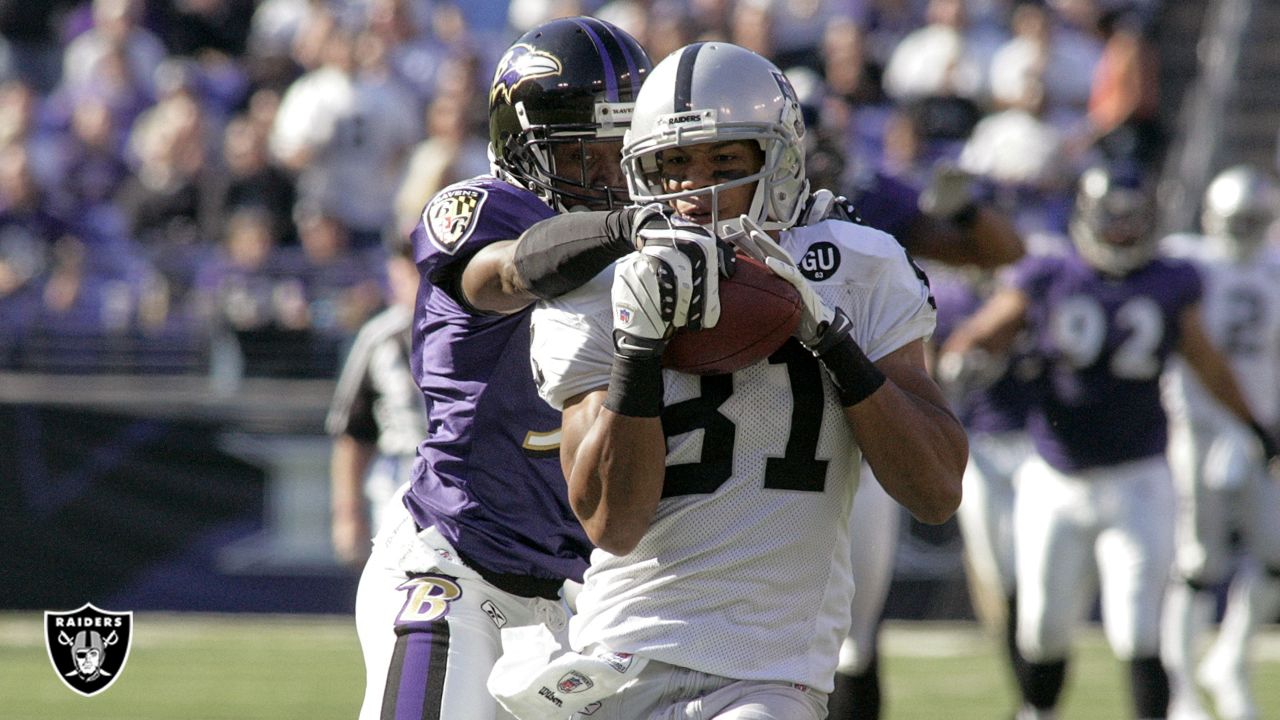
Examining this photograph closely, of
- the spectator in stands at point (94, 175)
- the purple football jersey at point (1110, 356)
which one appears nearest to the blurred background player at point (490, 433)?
the purple football jersey at point (1110, 356)

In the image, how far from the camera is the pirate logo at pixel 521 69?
12.0 ft

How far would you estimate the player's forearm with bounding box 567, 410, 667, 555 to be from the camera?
2822 mm

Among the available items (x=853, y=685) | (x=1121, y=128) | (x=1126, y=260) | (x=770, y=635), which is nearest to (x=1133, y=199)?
(x=1126, y=260)

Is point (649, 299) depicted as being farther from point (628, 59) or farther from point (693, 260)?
point (628, 59)

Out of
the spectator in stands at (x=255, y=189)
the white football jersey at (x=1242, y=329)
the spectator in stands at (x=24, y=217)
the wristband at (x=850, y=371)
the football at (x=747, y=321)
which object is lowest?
the spectator in stands at (x=24, y=217)

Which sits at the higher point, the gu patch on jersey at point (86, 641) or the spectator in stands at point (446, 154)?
the gu patch on jersey at point (86, 641)

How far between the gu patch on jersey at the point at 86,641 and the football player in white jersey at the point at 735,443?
2026 millimetres

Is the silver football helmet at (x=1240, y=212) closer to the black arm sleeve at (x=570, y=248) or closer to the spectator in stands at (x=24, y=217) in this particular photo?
the black arm sleeve at (x=570, y=248)

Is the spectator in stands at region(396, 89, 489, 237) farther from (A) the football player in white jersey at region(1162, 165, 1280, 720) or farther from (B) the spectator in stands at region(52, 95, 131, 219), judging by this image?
(A) the football player in white jersey at region(1162, 165, 1280, 720)

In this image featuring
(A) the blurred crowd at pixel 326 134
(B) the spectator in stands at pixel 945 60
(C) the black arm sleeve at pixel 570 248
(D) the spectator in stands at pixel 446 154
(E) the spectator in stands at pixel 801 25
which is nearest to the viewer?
(C) the black arm sleeve at pixel 570 248

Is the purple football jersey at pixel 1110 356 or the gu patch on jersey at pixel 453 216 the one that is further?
the purple football jersey at pixel 1110 356

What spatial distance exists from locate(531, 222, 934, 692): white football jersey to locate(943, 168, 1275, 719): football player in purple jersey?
3595mm

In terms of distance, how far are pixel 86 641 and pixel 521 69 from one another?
2299 millimetres

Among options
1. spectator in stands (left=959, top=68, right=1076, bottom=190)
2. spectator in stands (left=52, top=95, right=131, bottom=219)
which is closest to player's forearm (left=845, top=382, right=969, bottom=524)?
spectator in stands (left=959, top=68, right=1076, bottom=190)
